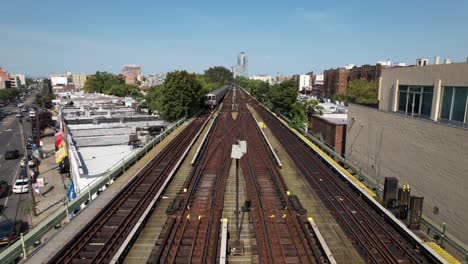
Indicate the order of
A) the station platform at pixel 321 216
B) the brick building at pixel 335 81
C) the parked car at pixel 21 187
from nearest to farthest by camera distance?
the station platform at pixel 321 216 → the parked car at pixel 21 187 → the brick building at pixel 335 81

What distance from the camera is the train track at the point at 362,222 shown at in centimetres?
975

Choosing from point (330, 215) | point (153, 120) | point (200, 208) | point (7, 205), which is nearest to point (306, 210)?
point (330, 215)

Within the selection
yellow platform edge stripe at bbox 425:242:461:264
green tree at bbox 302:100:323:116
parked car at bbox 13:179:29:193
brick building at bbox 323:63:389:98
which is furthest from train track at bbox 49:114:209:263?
brick building at bbox 323:63:389:98

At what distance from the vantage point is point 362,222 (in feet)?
39.5

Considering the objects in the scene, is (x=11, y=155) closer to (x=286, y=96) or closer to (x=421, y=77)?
(x=286, y=96)

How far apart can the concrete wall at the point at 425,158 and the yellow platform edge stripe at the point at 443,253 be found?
307 centimetres

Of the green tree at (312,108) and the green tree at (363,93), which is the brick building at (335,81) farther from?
the green tree at (312,108)

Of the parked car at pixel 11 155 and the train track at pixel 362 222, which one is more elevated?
the train track at pixel 362 222

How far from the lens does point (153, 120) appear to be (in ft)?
139

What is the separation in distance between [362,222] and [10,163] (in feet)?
150

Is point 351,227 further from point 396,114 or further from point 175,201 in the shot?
point 396,114

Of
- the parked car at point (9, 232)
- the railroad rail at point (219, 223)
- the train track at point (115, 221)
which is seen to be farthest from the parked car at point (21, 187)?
the railroad rail at point (219, 223)

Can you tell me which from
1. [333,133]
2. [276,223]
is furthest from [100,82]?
[276,223]

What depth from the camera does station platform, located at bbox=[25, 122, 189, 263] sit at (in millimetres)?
9369
